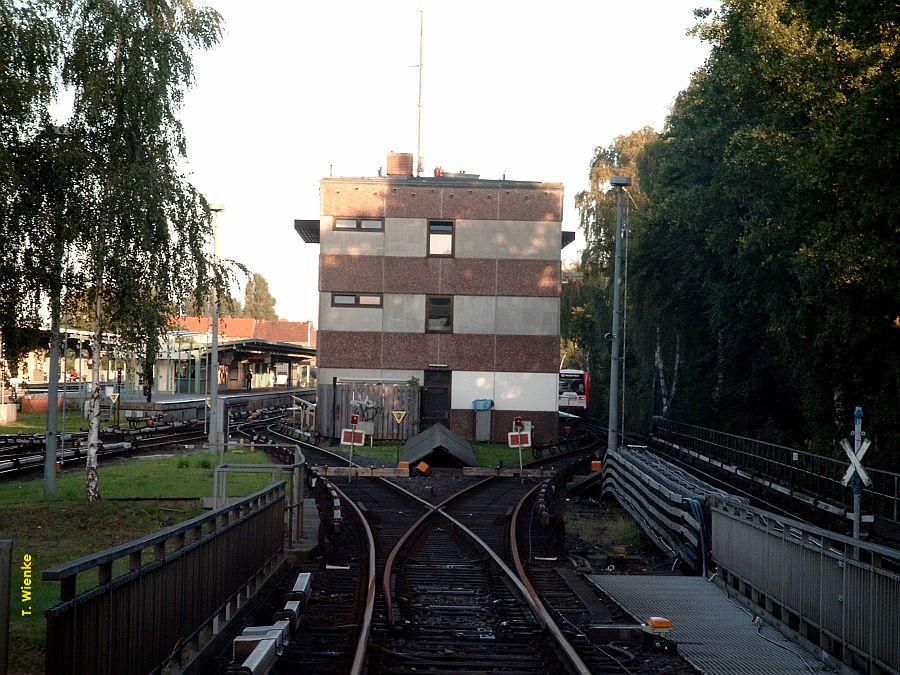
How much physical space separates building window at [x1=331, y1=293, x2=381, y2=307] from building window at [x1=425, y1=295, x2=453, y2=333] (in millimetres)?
2258

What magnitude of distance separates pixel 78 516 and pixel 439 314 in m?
26.5

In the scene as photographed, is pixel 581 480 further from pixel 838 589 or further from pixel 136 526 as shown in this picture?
pixel 838 589

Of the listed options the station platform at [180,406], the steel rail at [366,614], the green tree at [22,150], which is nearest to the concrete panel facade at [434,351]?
the station platform at [180,406]

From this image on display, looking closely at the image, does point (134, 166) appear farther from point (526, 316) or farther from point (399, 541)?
point (526, 316)

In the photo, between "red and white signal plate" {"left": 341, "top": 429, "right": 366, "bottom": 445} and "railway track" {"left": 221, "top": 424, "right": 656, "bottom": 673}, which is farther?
"red and white signal plate" {"left": 341, "top": 429, "right": 366, "bottom": 445}

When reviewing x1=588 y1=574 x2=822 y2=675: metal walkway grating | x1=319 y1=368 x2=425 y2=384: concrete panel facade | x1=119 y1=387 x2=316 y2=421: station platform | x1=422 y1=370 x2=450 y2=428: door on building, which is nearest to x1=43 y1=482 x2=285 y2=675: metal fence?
x1=588 y1=574 x2=822 y2=675: metal walkway grating

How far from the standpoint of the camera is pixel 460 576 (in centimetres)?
1322

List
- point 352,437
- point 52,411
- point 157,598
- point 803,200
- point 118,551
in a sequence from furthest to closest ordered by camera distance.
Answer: point 352,437 < point 803,200 < point 52,411 < point 157,598 < point 118,551

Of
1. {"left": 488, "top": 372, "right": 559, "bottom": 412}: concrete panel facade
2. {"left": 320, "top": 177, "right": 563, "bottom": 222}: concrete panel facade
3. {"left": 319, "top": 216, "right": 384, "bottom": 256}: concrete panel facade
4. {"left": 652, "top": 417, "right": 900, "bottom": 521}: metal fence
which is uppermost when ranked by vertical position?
{"left": 320, "top": 177, "right": 563, "bottom": 222}: concrete panel facade

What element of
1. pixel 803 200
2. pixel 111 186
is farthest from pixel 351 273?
pixel 111 186

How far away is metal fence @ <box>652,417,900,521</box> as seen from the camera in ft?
65.4

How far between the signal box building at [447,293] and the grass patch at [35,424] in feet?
41.6

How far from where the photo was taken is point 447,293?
42125 mm

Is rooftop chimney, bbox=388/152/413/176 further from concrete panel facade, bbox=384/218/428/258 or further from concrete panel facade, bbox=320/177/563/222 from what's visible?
concrete panel facade, bbox=384/218/428/258
